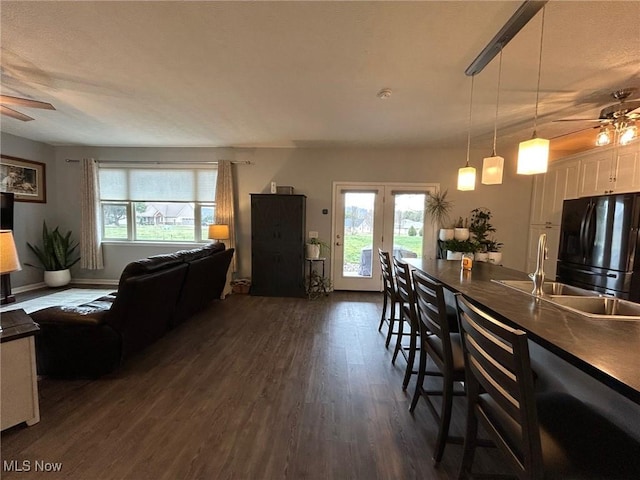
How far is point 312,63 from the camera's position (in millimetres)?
2213

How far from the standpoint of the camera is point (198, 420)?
5.91 feet

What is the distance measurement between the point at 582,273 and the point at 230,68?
461 centimetres

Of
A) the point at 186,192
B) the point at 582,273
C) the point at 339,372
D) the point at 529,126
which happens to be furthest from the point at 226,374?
the point at 529,126

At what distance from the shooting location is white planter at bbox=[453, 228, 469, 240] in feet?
15.1

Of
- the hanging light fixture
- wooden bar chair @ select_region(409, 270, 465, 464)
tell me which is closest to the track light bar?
the hanging light fixture

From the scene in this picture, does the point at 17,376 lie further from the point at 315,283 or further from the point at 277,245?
the point at 315,283

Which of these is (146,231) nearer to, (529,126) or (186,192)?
(186,192)

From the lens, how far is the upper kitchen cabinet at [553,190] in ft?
13.1

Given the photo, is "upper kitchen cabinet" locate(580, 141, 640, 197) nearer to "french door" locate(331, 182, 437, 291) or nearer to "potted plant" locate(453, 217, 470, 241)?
"potted plant" locate(453, 217, 470, 241)

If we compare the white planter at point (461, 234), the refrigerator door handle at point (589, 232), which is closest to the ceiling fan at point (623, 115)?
the refrigerator door handle at point (589, 232)

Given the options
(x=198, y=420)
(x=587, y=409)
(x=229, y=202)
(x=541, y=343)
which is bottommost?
(x=198, y=420)

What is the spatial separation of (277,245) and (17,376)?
3.28 m

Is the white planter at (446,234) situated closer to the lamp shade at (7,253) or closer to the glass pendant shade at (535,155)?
the glass pendant shade at (535,155)

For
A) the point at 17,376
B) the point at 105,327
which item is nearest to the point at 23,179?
the point at 105,327
